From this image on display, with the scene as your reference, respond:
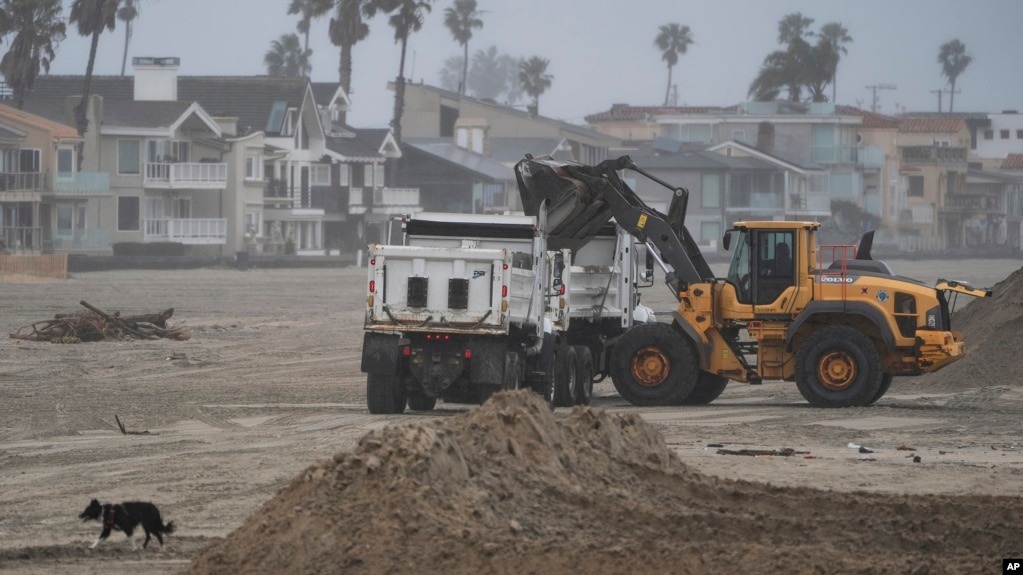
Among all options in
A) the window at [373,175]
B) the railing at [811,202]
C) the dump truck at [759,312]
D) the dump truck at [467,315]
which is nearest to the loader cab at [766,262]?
the dump truck at [759,312]

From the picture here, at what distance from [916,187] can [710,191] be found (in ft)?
89.9

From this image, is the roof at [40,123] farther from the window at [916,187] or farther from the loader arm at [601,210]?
the window at [916,187]

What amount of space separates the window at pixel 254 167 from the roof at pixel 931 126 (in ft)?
224

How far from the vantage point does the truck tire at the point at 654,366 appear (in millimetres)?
21312

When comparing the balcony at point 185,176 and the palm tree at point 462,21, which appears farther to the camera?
the palm tree at point 462,21

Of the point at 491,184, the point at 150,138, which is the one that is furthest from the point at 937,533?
the point at 491,184

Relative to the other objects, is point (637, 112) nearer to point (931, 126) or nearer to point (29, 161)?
point (931, 126)

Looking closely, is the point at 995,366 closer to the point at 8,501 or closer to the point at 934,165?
the point at 8,501

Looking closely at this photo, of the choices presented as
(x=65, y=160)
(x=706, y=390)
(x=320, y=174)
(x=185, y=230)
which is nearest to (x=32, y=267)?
(x=65, y=160)

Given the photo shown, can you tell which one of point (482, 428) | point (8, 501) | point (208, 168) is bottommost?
point (8, 501)

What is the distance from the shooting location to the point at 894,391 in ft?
78.9

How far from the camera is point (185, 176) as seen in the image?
74875 mm

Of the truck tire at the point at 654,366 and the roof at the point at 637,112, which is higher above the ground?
the roof at the point at 637,112

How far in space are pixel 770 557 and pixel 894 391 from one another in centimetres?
1455
